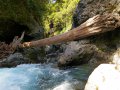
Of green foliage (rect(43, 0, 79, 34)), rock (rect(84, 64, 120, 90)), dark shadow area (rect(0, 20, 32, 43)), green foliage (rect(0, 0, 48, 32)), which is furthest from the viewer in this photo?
green foliage (rect(43, 0, 79, 34))

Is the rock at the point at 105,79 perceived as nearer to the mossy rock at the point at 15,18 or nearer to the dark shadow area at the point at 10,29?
the mossy rock at the point at 15,18

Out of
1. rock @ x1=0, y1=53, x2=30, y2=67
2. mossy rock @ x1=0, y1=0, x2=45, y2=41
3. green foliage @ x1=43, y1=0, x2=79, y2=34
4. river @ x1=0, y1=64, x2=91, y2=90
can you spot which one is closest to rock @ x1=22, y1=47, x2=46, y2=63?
rock @ x1=0, y1=53, x2=30, y2=67

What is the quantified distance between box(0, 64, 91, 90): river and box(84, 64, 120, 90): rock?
24.1 inches

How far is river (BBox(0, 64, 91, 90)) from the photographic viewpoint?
5.10 metres

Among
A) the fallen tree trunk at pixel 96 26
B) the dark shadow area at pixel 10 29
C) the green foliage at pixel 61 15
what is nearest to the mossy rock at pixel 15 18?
the dark shadow area at pixel 10 29

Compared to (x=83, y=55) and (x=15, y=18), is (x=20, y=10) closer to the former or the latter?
(x=15, y=18)

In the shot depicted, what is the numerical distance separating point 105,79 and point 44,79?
234 centimetres

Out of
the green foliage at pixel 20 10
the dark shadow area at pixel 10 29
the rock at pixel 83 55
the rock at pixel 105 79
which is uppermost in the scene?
the green foliage at pixel 20 10

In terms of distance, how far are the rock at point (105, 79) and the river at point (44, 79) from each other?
2.01 ft

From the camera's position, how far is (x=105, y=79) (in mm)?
3998

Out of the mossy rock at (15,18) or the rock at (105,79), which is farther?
the mossy rock at (15,18)

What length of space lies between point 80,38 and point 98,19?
93 centimetres

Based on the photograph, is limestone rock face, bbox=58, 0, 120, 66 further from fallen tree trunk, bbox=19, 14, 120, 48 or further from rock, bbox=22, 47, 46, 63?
rock, bbox=22, 47, 46, 63

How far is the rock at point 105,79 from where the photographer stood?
379 centimetres
